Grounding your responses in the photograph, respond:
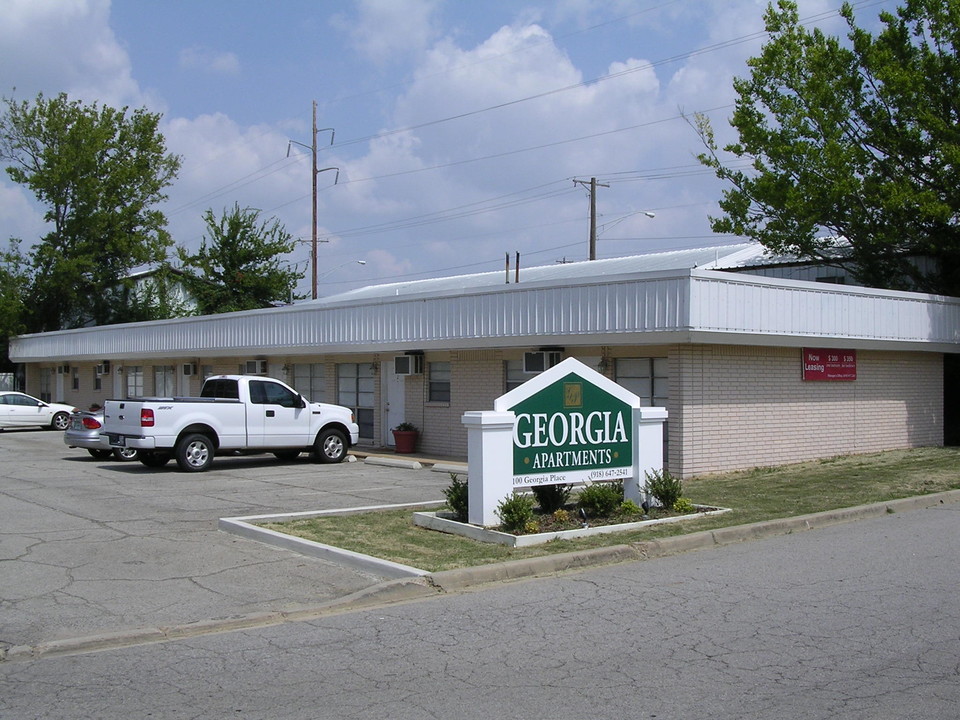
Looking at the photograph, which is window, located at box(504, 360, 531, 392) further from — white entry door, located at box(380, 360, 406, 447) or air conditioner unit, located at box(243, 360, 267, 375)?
air conditioner unit, located at box(243, 360, 267, 375)

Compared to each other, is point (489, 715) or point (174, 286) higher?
point (174, 286)

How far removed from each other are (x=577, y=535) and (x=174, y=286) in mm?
43002

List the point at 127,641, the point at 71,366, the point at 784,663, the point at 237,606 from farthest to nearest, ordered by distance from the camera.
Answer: the point at 71,366 → the point at 237,606 → the point at 127,641 → the point at 784,663

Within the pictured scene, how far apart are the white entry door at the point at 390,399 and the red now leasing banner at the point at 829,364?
9591mm

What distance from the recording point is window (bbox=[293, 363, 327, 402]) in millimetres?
26828

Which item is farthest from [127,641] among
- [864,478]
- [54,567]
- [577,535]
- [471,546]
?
[864,478]

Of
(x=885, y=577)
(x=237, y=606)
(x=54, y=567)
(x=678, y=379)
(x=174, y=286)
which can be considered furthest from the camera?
(x=174, y=286)

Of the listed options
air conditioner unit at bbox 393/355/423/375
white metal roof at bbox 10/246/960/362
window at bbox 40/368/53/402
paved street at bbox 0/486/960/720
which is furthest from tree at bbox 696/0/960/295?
window at bbox 40/368/53/402

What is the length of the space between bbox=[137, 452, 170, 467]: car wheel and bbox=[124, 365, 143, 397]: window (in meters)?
15.5

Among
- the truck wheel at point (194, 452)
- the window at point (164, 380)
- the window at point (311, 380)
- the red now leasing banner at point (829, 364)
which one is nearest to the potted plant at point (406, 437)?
the window at point (311, 380)

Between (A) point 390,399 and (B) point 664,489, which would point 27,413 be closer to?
(A) point 390,399

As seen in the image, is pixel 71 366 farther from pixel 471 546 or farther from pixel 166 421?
pixel 471 546

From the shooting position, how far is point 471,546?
10.8 metres

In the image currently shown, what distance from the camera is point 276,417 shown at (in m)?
20.6
